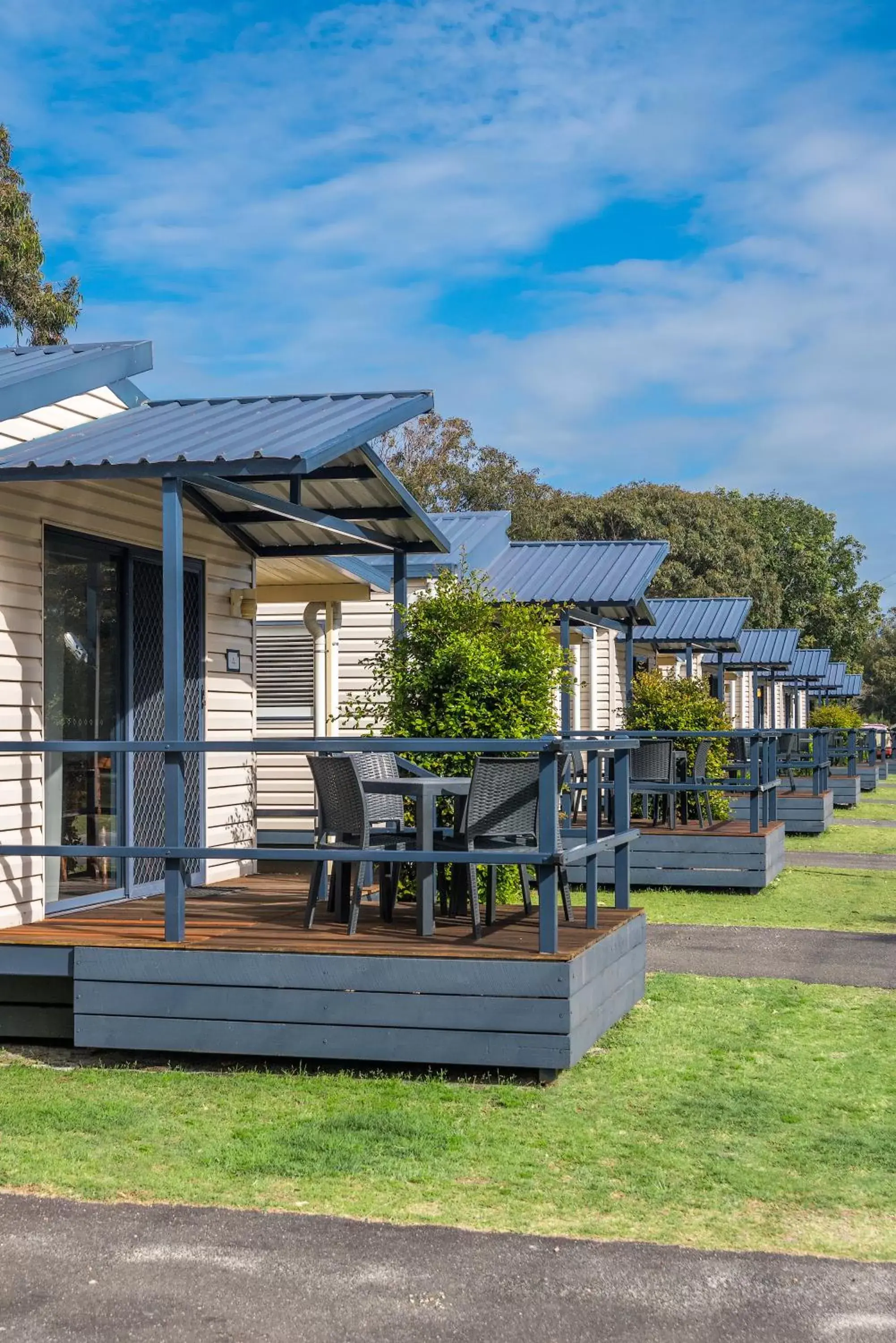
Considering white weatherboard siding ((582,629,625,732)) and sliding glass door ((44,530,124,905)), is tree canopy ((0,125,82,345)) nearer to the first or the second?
white weatherboard siding ((582,629,625,732))

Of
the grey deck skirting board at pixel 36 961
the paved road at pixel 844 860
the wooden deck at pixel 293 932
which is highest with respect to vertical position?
the wooden deck at pixel 293 932

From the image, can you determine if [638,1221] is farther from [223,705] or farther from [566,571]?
[566,571]

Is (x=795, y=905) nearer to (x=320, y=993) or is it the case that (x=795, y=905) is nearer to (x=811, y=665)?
(x=320, y=993)

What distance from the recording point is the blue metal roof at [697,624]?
24719mm

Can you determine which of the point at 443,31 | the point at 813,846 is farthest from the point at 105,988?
the point at 813,846

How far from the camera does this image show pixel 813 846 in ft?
58.9

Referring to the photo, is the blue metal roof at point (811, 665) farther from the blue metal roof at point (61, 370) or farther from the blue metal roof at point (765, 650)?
the blue metal roof at point (61, 370)

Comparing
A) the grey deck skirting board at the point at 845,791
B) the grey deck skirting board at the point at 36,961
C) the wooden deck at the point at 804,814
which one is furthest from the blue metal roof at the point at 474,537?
the grey deck skirting board at the point at 845,791

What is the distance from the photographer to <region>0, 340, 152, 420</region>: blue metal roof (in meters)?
7.63

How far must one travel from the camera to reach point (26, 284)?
32.1 metres

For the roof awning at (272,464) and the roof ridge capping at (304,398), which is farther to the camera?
the roof ridge capping at (304,398)

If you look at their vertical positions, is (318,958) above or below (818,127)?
below

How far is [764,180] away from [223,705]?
33.9 feet

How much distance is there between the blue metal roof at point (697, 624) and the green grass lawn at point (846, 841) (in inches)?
176
